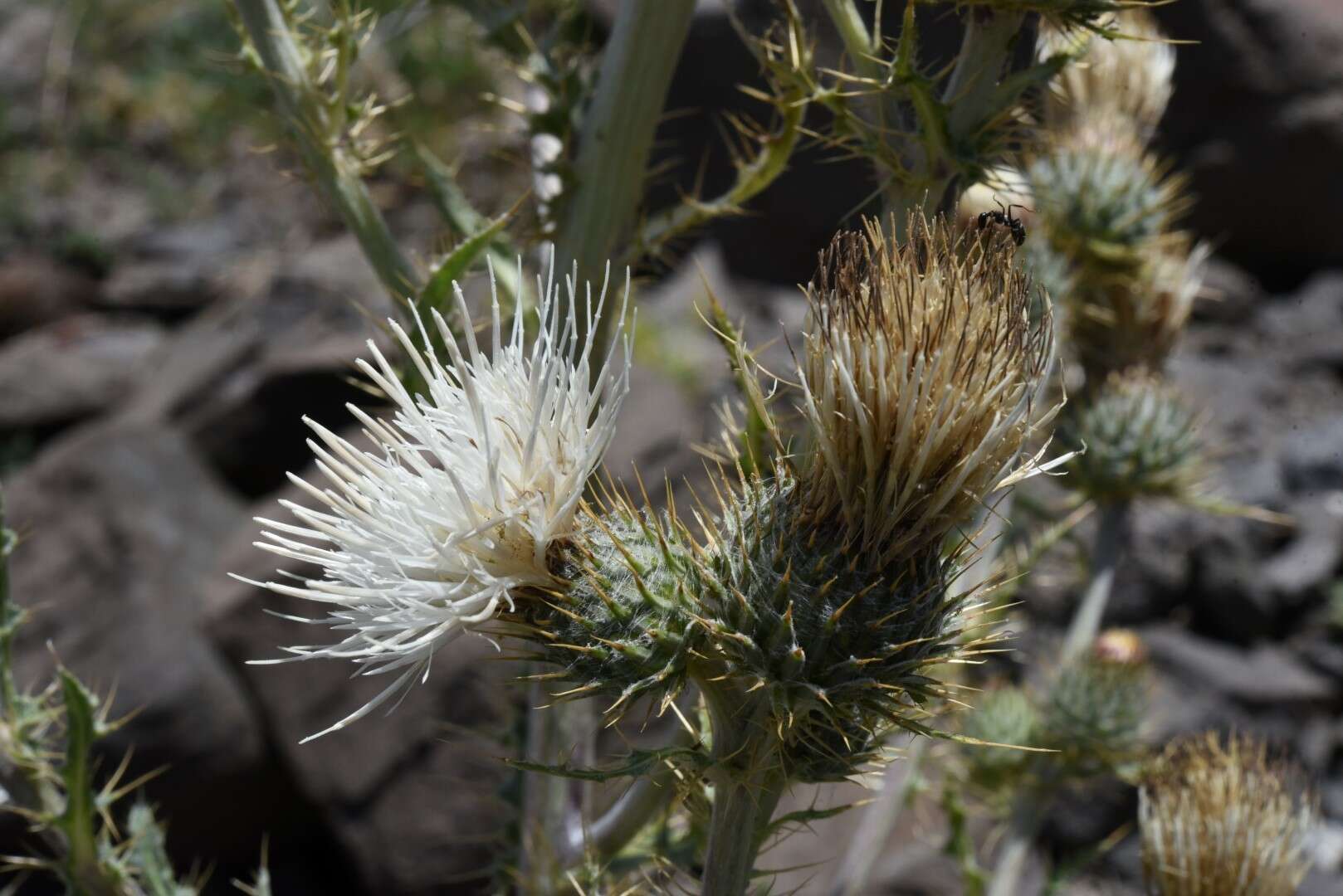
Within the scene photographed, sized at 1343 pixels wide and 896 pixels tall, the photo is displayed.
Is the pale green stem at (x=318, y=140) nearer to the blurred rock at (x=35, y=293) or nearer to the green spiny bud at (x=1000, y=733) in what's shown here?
the green spiny bud at (x=1000, y=733)

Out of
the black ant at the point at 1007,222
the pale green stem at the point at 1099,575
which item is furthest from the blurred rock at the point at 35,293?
the black ant at the point at 1007,222

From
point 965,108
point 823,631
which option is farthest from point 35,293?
point 823,631

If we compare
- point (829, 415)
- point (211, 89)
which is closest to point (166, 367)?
point (211, 89)

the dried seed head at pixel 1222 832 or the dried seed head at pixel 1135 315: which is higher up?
the dried seed head at pixel 1135 315

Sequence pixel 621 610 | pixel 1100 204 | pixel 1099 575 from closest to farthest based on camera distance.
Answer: pixel 621 610, pixel 1100 204, pixel 1099 575

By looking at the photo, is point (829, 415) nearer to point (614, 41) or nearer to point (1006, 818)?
point (614, 41)

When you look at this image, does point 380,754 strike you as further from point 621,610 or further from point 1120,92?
point 621,610

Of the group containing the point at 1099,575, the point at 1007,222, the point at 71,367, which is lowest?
the point at 71,367
